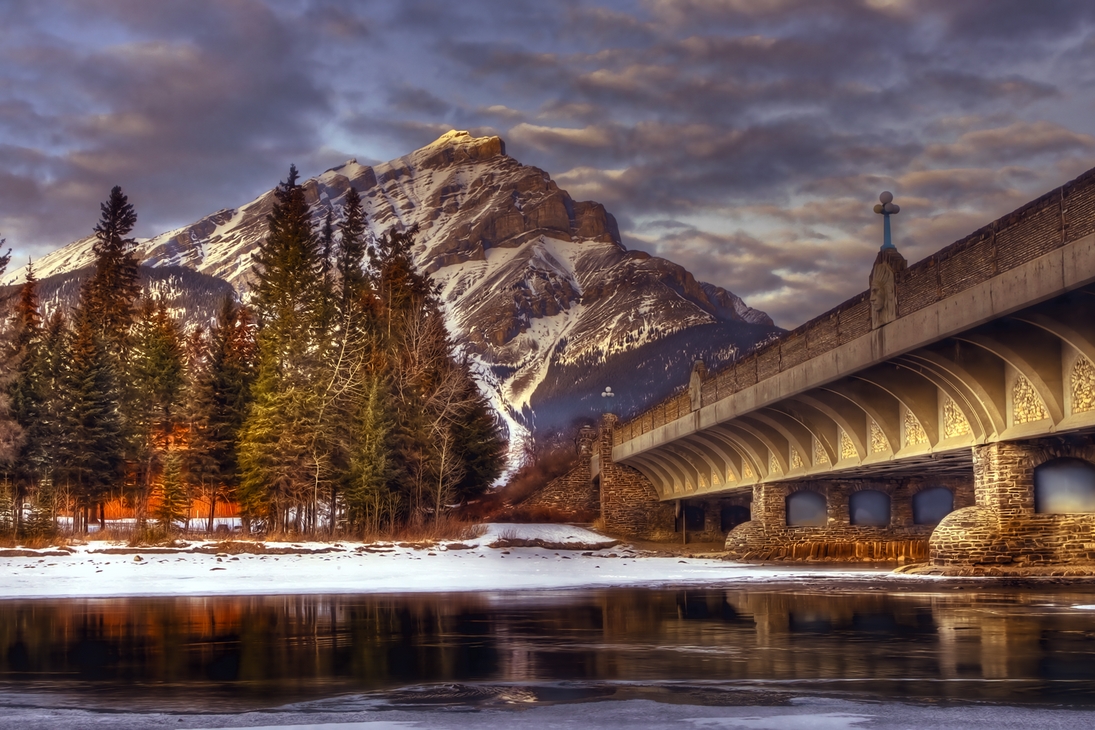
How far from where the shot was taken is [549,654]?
9523mm

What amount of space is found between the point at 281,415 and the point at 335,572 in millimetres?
25927

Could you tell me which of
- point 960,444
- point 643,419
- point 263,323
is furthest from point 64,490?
→ point 960,444

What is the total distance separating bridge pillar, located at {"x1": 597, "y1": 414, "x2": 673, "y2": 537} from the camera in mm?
64688

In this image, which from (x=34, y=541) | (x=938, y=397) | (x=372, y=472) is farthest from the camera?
(x=372, y=472)

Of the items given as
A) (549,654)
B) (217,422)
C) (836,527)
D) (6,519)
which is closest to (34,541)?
(6,519)

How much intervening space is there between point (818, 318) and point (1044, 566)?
944cm

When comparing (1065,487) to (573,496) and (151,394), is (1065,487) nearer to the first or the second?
(573,496)

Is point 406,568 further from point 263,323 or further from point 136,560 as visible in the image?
point 263,323

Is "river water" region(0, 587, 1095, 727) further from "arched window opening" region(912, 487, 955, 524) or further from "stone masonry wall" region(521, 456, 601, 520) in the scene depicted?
"stone masonry wall" region(521, 456, 601, 520)

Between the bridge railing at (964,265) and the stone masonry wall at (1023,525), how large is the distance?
373cm

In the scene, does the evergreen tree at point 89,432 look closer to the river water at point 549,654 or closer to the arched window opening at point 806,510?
the arched window opening at point 806,510

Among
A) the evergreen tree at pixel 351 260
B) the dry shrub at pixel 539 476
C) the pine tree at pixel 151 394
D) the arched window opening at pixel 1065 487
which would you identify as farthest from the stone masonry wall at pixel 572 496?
the arched window opening at pixel 1065 487

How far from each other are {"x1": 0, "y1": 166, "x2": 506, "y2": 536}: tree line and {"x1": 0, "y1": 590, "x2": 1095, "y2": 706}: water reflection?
90.3ft

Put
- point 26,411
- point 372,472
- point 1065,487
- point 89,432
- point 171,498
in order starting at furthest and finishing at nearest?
point 26,411
point 89,432
point 372,472
point 171,498
point 1065,487
